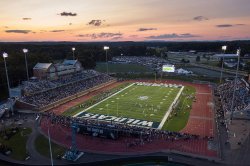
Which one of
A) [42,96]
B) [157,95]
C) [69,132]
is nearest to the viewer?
[69,132]

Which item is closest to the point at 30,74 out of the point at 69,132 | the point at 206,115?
the point at 69,132

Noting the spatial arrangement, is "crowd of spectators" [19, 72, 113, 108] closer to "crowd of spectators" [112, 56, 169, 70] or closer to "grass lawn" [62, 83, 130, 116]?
"grass lawn" [62, 83, 130, 116]

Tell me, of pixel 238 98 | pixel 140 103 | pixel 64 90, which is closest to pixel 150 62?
pixel 64 90

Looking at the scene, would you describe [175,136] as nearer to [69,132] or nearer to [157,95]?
[69,132]

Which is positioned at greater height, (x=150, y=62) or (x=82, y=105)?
(x=150, y=62)

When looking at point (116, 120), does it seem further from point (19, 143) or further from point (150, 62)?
point (150, 62)

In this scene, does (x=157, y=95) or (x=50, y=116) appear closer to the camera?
(x=50, y=116)
